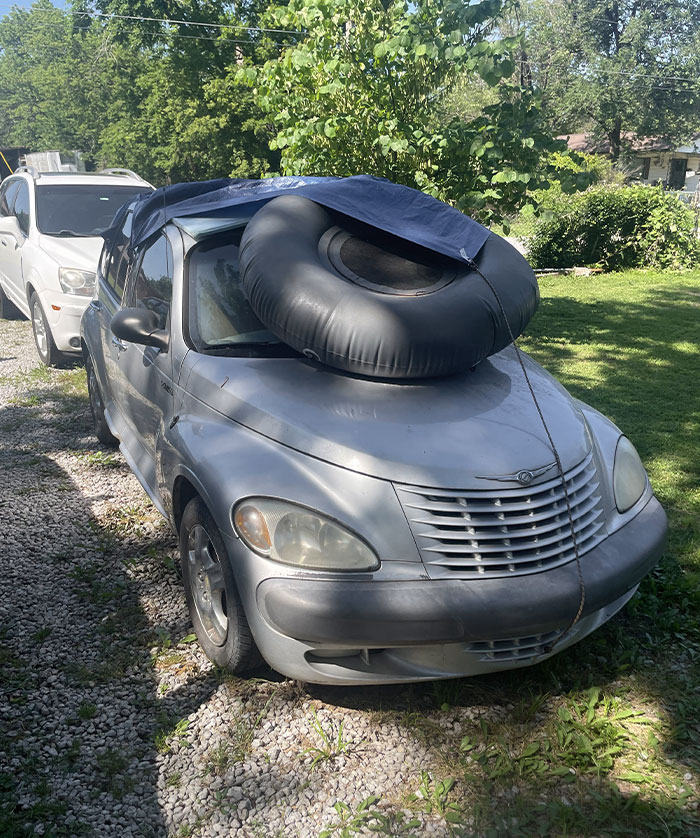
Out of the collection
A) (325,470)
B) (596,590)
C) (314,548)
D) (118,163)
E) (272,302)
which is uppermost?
(272,302)

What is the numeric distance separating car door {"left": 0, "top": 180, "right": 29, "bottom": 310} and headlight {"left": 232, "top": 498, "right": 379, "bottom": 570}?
6.65 meters

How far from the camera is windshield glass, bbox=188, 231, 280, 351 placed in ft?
11.6

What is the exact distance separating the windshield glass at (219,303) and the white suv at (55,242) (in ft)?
12.5

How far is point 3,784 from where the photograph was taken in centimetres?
256

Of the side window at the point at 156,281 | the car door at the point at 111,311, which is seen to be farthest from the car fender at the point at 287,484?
the car door at the point at 111,311

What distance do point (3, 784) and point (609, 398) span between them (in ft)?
17.8

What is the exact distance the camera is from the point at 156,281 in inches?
160

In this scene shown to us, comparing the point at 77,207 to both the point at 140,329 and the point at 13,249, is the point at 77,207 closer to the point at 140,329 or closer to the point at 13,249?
the point at 13,249

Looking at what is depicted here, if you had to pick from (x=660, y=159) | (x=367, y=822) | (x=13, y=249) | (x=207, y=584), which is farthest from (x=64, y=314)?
(x=660, y=159)

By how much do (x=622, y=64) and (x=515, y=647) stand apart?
172 feet

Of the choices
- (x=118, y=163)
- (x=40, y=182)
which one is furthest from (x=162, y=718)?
(x=118, y=163)

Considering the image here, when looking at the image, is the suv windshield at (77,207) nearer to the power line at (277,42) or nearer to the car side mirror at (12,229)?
the car side mirror at (12,229)

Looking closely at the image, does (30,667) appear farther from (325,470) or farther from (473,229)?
(473,229)

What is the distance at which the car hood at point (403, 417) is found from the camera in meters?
2.73
